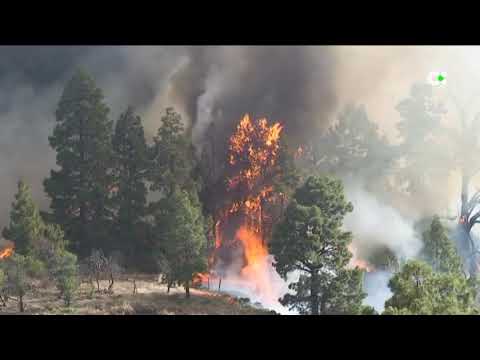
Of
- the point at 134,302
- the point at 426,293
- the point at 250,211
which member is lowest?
the point at 134,302

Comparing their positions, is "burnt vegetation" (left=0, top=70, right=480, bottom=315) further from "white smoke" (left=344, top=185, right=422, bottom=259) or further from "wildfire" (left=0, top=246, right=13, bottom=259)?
"white smoke" (left=344, top=185, right=422, bottom=259)

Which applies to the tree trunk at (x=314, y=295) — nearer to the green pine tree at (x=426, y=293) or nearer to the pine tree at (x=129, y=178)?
the green pine tree at (x=426, y=293)

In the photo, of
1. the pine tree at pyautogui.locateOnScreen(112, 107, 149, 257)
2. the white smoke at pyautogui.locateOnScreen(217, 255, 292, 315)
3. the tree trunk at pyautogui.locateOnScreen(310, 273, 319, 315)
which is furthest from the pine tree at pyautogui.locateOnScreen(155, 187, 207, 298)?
the tree trunk at pyautogui.locateOnScreen(310, 273, 319, 315)

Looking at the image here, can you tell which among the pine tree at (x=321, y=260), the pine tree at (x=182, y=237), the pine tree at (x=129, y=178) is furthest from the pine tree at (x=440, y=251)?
the pine tree at (x=129, y=178)

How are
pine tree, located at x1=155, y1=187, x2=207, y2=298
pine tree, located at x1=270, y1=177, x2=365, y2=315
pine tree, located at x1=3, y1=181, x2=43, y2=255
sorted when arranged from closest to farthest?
pine tree, located at x1=270, y1=177, x2=365, y2=315 < pine tree, located at x1=155, y1=187, x2=207, y2=298 < pine tree, located at x1=3, y1=181, x2=43, y2=255

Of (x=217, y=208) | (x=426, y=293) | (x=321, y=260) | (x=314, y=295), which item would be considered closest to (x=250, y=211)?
(x=217, y=208)

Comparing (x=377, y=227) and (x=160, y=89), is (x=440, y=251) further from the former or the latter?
(x=160, y=89)
